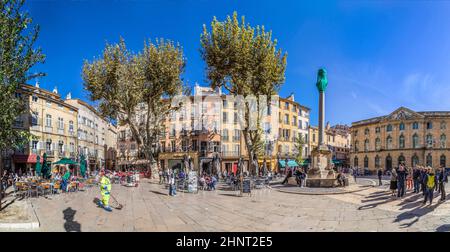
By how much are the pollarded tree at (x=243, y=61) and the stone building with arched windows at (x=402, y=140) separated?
3875 centimetres

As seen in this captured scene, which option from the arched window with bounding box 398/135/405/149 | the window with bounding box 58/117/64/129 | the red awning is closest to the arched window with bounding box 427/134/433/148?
the arched window with bounding box 398/135/405/149

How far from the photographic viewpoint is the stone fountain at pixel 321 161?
16.7 metres

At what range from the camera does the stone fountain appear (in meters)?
16.7

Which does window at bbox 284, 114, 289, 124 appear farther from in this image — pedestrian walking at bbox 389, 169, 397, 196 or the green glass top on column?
pedestrian walking at bbox 389, 169, 397, 196

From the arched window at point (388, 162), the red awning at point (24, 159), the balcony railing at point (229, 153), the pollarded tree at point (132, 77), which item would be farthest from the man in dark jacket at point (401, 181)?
the arched window at point (388, 162)

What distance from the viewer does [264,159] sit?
1489 inches

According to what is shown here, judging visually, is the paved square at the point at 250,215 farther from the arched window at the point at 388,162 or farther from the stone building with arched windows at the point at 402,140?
the arched window at the point at 388,162

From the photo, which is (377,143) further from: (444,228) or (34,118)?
(34,118)

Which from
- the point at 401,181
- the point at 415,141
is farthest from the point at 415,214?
the point at 415,141
